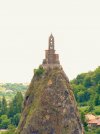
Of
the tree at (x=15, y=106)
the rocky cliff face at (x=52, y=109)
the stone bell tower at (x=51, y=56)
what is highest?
the tree at (x=15, y=106)

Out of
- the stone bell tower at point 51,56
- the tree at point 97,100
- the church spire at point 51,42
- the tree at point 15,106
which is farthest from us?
the tree at point 15,106

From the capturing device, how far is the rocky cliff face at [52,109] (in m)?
130

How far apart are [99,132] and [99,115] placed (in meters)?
18.0

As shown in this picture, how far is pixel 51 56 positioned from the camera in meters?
129

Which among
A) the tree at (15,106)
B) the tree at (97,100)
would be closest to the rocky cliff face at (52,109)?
the tree at (97,100)

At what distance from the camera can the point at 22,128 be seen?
5192 inches

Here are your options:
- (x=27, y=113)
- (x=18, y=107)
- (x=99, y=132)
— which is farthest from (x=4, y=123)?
(x=27, y=113)

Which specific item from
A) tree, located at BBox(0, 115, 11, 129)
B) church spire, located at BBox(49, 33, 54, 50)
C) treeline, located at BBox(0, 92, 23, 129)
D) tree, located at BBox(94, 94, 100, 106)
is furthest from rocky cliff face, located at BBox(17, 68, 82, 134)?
tree, located at BBox(0, 115, 11, 129)

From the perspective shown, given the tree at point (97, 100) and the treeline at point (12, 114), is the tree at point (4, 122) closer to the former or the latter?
the treeline at point (12, 114)

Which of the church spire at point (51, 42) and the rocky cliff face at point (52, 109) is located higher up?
the church spire at point (51, 42)

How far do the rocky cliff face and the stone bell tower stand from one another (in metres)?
1.36

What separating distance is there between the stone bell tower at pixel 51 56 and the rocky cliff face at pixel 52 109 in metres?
1.36

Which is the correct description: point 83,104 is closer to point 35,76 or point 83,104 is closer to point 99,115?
point 99,115

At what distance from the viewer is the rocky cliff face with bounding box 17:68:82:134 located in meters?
130
